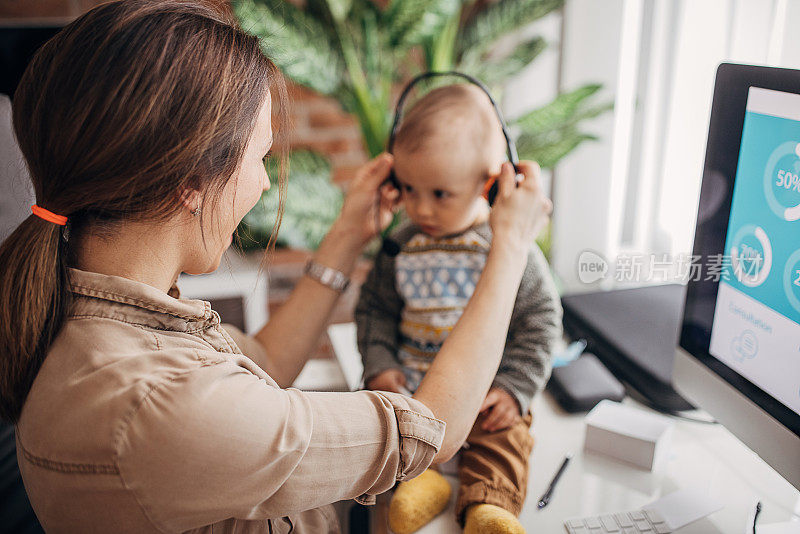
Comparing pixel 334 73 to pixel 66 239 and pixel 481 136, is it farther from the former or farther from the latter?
pixel 66 239

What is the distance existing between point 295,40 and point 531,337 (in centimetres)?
87

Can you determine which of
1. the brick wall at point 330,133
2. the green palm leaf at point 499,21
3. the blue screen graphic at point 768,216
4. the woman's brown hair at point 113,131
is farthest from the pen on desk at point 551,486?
the brick wall at point 330,133

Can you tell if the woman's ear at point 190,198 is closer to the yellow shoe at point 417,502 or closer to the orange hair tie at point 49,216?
the orange hair tie at point 49,216

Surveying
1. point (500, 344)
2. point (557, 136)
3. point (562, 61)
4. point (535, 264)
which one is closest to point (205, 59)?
point (500, 344)

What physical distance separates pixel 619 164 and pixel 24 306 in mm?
1393

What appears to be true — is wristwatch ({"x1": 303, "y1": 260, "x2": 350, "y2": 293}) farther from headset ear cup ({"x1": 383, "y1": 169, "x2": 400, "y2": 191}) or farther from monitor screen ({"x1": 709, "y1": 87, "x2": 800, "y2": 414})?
monitor screen ({"x1": 709, "y1": 87, "x2": 800, "y2": 414})

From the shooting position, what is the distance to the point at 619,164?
1618 millimetres

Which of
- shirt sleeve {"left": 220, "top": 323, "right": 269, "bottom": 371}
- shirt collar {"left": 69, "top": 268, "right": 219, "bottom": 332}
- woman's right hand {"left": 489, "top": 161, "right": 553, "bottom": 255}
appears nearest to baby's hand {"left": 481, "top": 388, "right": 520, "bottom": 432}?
woman's right hand {"left": 489, "top": 161, "right": 553, "bottom": 255}

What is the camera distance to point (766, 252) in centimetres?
75

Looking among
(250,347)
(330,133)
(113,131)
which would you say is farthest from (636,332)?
(330,133)

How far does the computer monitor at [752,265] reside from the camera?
2.34 feet

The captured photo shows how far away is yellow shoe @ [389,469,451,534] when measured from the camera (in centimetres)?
81

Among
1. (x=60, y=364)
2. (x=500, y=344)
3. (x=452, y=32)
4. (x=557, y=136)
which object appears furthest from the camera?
(x=452, y=32)

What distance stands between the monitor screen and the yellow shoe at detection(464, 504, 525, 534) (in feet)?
1.15
